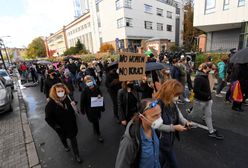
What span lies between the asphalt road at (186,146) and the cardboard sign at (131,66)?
1.84 metres

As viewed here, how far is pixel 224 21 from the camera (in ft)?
52.0

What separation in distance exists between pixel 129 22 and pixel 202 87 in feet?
95.4

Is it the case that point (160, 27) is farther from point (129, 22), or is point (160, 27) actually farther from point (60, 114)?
point (60, 114)

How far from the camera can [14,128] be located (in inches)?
208

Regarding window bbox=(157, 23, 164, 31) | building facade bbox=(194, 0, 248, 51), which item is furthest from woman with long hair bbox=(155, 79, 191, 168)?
window bbox=(157, 23, 164, 31)

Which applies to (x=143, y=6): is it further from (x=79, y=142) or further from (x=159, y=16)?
(x=79, y=142)

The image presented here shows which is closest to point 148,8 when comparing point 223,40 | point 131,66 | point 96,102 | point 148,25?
point 148,25

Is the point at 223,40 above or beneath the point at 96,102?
above

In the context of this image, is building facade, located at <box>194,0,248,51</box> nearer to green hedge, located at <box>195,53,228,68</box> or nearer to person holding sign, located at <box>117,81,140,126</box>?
green hedge, located at <box>195,53,228,68</box>

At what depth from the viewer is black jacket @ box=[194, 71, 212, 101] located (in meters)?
3.60

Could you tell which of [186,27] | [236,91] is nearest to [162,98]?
[236,91]

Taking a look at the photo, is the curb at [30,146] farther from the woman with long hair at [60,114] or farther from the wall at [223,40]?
the wall at [223,40]

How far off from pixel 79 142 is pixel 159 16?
3852cm

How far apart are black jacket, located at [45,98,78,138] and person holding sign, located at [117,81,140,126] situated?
3.57 feet
